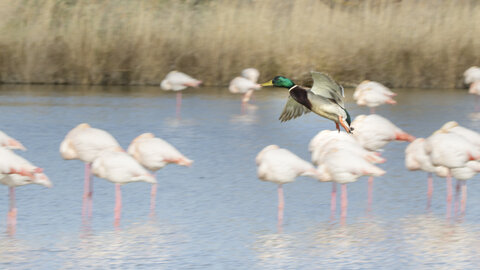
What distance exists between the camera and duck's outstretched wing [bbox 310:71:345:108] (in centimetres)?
629

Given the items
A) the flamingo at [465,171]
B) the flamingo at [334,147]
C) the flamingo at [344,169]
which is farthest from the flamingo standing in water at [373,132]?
the flamingo at [344,169]

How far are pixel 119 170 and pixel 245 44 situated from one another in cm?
904

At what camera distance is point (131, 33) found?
1563cm

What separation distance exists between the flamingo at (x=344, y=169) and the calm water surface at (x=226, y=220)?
263 mm

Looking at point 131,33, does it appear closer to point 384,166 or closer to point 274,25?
point 274,25

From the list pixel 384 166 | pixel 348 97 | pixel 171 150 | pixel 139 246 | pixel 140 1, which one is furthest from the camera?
pixel 140 1

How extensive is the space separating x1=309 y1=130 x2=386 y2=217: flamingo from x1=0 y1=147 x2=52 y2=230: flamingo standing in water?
1.85 meters

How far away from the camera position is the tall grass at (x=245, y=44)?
15188mm

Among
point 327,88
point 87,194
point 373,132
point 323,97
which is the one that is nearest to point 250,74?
point 373,132

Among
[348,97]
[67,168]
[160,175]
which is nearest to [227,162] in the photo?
[160,175]

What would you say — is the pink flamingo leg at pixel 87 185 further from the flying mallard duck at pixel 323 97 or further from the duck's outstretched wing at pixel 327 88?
the duck's outstretched wing at pixel 327 88

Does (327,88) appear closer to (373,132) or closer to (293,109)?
(293,109)

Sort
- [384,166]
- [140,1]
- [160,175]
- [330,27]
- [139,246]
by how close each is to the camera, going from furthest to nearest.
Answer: [140,1] < [330,27] < [384,166] < [160,175] < [139,246]

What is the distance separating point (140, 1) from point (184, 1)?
31.7 inches
